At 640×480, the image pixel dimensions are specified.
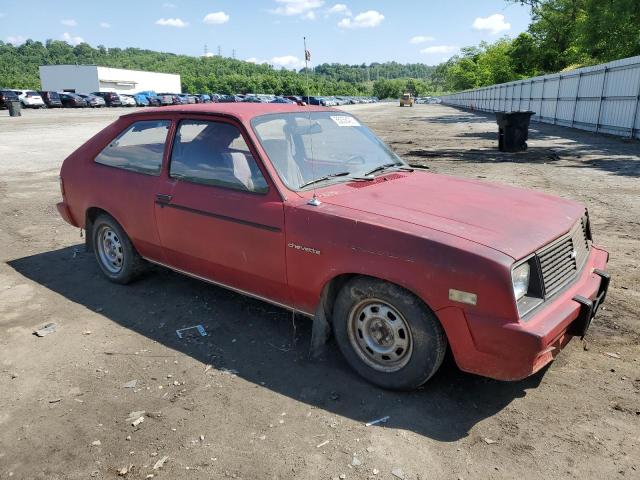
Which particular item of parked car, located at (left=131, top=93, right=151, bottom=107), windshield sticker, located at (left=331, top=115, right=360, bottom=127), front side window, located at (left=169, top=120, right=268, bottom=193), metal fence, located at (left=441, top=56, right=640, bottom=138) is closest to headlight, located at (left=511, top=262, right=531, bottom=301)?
front side window, located at (left=169, top=120, right=268, bottom=193)

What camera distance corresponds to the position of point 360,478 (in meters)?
2.41

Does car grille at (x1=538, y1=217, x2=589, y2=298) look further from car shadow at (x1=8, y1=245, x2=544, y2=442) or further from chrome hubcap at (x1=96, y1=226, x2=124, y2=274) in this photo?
chrome hubcap at (x1=96, y1=226, x2=124, y2=274)

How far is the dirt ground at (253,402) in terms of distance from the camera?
99.3 inches

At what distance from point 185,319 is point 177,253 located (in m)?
0.56

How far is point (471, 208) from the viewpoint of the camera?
3.21 meters

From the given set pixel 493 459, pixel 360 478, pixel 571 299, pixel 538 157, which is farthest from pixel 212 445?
pixel 538 157

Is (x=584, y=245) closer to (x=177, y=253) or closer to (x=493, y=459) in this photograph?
(x=493, y=459)

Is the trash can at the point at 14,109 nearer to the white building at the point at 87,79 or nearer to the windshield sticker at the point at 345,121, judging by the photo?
the windshield sticker at the point at 345,121

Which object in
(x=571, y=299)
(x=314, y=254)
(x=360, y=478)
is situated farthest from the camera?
(x=314, y=254)

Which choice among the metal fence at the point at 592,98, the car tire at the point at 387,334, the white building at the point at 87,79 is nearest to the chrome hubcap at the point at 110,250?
the car tire at the point at 387,334

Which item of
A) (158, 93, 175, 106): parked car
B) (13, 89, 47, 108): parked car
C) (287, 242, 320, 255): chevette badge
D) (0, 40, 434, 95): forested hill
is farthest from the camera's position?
(0, 40, 434, 95): forested hill

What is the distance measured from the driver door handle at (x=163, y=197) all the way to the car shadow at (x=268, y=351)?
96cm

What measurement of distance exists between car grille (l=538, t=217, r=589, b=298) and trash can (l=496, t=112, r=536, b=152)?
461 inches

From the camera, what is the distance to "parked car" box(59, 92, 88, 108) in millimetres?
50803
